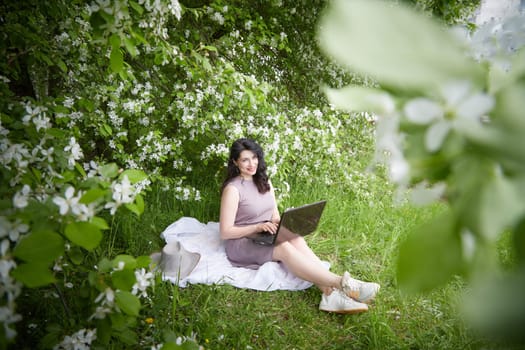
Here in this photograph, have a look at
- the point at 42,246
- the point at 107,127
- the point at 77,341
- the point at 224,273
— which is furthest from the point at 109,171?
the point at 224,273

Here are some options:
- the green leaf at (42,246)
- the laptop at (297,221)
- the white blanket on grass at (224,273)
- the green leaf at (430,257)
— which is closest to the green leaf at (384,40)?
the green leaf at (430,257)

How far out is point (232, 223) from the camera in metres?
2.77

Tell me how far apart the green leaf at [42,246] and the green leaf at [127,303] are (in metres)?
0.39

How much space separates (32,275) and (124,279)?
34 centimetres

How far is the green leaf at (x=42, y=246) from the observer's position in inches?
25.5

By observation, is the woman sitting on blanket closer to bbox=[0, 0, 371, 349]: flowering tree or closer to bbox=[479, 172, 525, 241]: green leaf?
bbox=[0, 0, 371, 349]: flowering tree

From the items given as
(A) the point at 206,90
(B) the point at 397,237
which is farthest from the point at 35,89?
(B) the point at 397,237

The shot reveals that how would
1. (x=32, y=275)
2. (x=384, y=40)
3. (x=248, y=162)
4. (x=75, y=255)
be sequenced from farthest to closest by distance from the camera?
(x=248, y=162) < (x=75, y=255) < (x=32, y=275) < (x=384, y=40)

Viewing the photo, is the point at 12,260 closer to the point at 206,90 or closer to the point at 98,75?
the point at 206,90

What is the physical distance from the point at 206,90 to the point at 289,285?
156cm

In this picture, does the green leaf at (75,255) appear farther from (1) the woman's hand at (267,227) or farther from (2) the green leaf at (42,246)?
(1) the woman's hand at (267,227)

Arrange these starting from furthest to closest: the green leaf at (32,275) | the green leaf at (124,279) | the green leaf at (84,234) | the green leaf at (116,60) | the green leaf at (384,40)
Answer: the green leaf at (116,60) → the green leaf at (124,279) → the green leaf at (84,234) → the green leaf at (32,275) → the green leaf at (384,40)

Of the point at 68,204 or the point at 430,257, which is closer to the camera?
the point at 430,257

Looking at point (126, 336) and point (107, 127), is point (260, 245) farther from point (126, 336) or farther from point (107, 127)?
point (126, 336)
